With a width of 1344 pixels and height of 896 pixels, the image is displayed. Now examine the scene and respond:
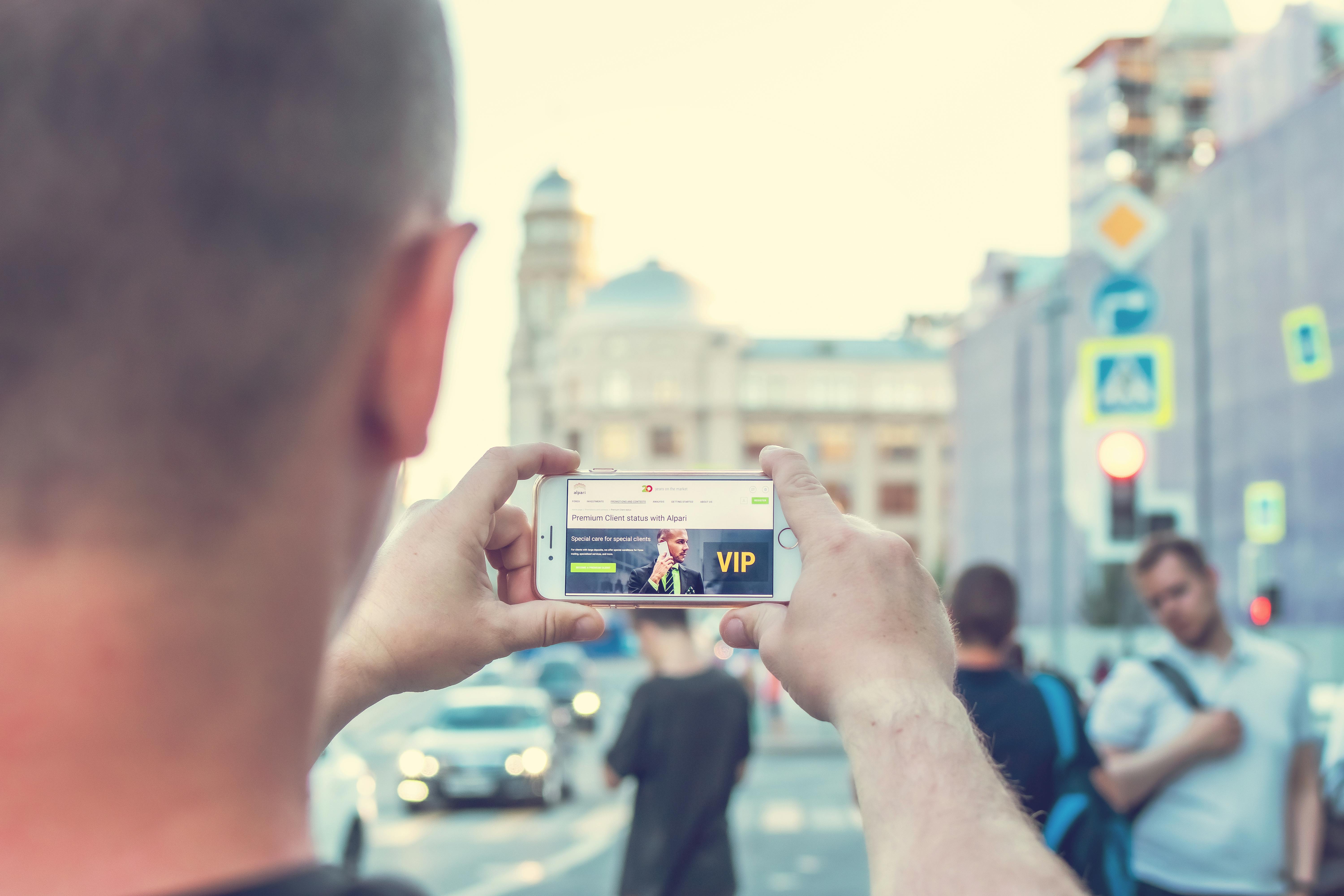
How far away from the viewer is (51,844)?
29.1 inches

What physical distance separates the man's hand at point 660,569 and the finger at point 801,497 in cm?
42

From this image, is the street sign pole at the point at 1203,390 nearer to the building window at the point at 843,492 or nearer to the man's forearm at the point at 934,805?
the man's forearm at the point at 934,805

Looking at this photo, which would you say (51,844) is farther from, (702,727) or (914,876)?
(702,727)

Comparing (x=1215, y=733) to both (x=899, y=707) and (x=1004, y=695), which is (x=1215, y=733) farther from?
(x=899, y=707)

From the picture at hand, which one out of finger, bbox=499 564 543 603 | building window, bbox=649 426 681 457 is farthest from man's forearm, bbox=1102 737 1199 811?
building window, bbox=649 426 681 457

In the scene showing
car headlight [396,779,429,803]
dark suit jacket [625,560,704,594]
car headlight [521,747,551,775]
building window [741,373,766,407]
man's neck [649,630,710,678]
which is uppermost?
building window [741,373,766,407]

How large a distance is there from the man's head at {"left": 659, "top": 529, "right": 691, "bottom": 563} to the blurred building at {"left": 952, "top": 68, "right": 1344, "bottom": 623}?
16187 millimetres

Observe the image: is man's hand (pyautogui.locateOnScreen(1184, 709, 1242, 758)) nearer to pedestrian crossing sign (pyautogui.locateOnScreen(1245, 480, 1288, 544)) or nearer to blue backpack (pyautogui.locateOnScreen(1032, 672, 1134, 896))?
blue backpack (pyautogui.locateOnScreen(1032, 672, 1134, 896))

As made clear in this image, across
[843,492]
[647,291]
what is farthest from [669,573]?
[843,492]

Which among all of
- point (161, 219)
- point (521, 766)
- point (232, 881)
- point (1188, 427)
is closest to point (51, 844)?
point (232, 881)

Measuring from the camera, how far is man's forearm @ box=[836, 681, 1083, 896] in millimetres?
1125

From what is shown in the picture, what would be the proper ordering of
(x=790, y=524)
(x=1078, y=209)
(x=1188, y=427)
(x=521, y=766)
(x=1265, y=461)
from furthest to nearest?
1. (x=1078, y=209)
2. (x=1188, y=427)
3. (x=1265, y=461)
4. (x=521, y=766)
5. (x=790, y=524)

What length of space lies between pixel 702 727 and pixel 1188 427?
33139 millimetres

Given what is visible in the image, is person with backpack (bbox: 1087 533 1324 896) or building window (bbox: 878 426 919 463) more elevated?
building window (bbox: 878 426 919 463)
